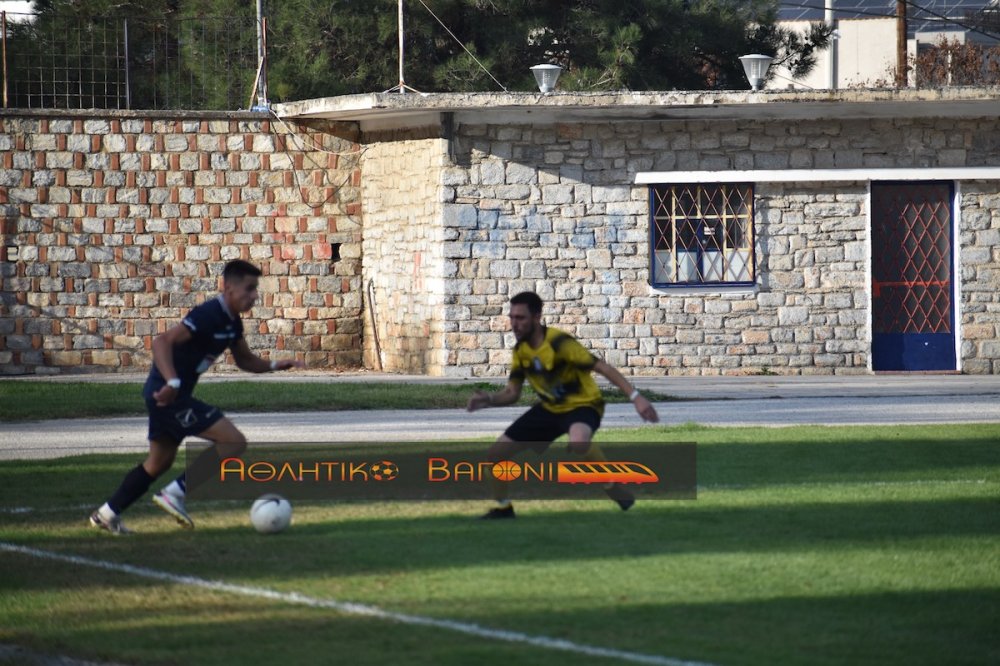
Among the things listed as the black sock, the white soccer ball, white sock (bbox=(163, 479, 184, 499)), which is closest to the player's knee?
the white soccer ball

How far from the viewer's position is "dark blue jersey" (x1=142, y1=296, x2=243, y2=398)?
8.84m

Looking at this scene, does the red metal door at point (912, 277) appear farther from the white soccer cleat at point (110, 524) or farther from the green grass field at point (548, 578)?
the white soccer cleat at point (110, 524)

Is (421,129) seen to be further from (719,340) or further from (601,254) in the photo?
(719,340)

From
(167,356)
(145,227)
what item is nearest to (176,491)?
(167,356)

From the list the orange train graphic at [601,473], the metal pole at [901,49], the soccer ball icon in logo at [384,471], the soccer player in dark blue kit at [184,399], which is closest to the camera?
the soccer player in dark blue kit at [184,399]

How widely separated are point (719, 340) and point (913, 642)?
1558cm

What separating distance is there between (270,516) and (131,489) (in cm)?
86

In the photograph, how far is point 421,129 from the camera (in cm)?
2191

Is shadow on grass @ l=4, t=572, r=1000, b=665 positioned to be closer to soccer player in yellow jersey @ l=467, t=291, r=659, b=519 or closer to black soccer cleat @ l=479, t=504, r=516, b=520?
soccer player in yellow jersey @ l=467, t=291, r=659, b=519

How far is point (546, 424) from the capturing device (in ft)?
30.5

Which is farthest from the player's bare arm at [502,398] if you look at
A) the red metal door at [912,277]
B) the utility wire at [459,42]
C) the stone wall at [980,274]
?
the utility wire at [459,42]

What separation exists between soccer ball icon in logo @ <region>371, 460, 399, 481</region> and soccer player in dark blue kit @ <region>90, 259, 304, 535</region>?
259cm

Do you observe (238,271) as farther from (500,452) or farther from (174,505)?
(500,452)

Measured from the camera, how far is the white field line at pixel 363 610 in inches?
236
